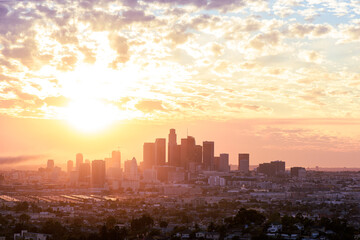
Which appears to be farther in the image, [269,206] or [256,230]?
[269,206]

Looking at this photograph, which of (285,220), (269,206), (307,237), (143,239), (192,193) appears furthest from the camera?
(192,193)

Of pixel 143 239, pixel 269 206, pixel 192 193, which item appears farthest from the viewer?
pixel 192 193

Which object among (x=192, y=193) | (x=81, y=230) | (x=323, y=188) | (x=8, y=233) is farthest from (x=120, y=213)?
(x=323, y=188)

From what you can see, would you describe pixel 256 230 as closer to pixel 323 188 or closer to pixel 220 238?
pixel 220 238

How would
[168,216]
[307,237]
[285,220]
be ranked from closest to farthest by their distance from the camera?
[307,237]
[285,220]
[168,216]

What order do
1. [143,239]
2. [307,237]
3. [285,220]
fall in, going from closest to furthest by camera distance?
[307,237] < [143,239] < [285,220]

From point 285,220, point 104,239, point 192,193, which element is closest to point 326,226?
point 285,220

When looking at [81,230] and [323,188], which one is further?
[323,188]

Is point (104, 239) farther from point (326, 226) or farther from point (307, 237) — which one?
point (326, 226)
